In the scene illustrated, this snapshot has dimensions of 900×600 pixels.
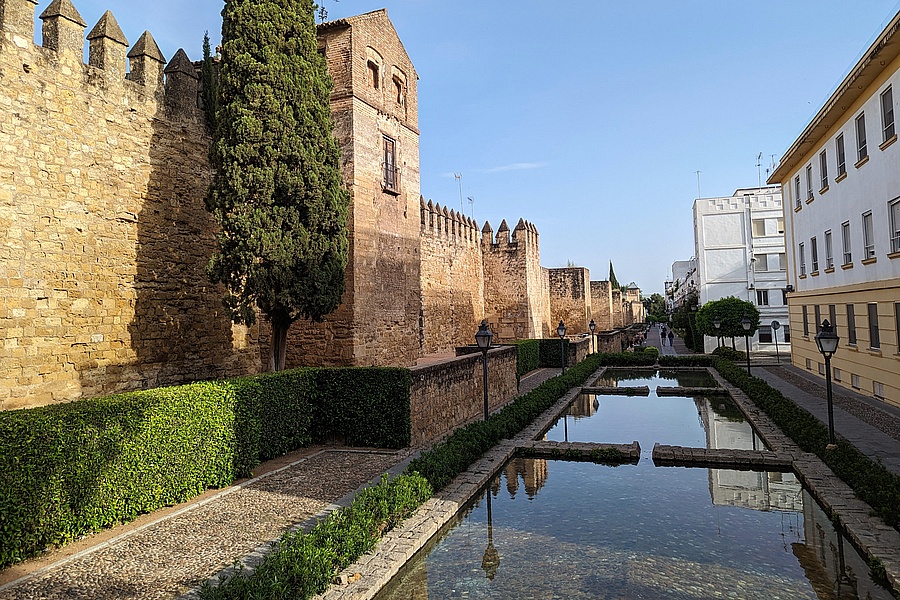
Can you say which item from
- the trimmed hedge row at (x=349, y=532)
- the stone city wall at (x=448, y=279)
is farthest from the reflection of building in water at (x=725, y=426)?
the stone city wall at (x=448, y=279)

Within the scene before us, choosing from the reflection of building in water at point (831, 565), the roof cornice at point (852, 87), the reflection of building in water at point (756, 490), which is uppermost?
the roof cornice at point (852, 87)

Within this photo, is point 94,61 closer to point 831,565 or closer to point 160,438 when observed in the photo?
point 160,438

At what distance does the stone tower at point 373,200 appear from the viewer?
11898 mm

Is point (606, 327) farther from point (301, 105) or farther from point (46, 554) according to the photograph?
point (46, 554)

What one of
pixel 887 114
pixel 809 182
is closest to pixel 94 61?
pixel 887 114

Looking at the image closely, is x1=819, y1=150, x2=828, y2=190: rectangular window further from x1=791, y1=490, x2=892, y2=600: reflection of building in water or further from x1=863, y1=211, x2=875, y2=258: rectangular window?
x1=791, y1=490, x2=892, y2=600: reflection of building in water

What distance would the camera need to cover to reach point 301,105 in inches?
390

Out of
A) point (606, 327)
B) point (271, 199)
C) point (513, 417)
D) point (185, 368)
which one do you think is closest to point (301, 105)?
point (271, 199)

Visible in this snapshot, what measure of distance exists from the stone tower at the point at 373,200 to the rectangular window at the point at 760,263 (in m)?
26.7

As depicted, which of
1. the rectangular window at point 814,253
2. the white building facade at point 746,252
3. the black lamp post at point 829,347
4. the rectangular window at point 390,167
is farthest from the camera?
the white building facade at point 746,252

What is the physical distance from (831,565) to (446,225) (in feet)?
63.4

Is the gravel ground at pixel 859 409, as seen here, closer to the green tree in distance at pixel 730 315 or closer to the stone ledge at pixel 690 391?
the stone ledge at pixel 690 391

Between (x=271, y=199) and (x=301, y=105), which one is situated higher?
(x=301, y=105)

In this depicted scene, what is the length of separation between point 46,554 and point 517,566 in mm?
4451
